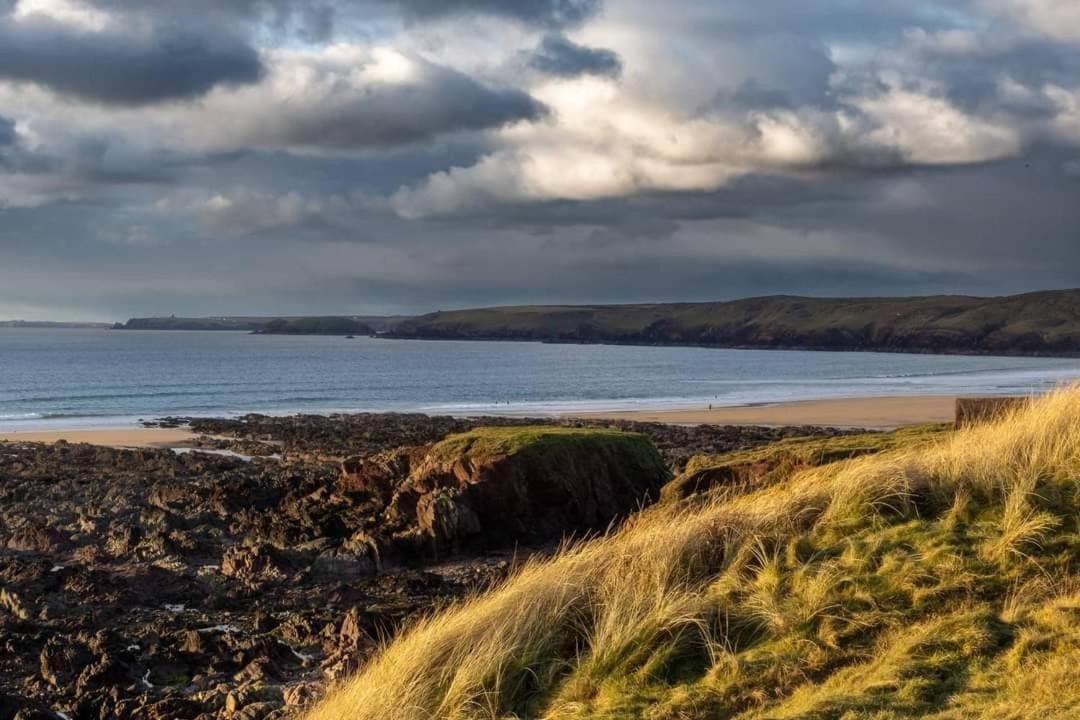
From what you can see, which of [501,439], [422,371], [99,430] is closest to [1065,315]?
[422,371]

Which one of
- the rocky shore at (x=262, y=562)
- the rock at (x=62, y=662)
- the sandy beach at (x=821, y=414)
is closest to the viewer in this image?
the rocky shore at (x=262, y=562)

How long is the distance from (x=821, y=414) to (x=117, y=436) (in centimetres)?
3263

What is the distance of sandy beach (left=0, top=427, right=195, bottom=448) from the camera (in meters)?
39.5

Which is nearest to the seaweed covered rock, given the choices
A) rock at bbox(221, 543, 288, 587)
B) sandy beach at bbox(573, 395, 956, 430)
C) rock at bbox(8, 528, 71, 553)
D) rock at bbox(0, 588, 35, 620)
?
rock at bbox(221, 543, 288, 587)

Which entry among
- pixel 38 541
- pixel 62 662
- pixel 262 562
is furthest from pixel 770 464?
pixel 38 541

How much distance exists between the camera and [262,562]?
15000 mm

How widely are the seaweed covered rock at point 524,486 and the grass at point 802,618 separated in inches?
261

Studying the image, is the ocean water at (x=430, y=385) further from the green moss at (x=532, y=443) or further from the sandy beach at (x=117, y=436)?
the green moss at (x=532, y=443)

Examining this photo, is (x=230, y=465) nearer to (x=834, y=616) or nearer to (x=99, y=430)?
(x=99, y=430)

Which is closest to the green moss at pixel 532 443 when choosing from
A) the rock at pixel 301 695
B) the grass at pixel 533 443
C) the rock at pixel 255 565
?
the grass at pixel 533 443

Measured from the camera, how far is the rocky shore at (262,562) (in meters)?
10.1

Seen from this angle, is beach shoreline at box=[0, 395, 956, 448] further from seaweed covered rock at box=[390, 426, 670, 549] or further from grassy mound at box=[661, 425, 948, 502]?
grassy mound at box=[661, 425, 948, 502]

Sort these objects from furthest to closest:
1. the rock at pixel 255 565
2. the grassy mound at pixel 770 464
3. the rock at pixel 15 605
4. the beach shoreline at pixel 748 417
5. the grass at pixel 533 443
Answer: the beach shoreline at pixel 748 417 < the grass at pixel 533 443 < the rock at pixel 255 565 < the grassy mound at pixel 770 464 < the rock at pixel 15 605

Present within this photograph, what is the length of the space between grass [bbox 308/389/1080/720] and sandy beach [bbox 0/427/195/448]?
1308 inches
